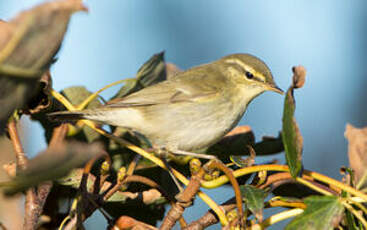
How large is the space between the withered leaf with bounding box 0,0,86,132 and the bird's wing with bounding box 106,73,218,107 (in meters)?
1.17

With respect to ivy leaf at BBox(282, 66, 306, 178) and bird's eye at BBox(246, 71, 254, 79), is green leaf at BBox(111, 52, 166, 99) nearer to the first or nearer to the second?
bird's eye at BBox(246, 71, 254, 79)

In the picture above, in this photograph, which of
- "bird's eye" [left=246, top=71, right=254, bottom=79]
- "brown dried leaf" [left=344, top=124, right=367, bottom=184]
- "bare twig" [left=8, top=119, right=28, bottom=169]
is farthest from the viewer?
"bird's eye" [left=246, top=71, right=254, bottom=79]

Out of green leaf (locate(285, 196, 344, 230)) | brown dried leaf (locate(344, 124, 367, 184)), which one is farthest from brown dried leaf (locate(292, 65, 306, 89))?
brown dried leaf (locate(344, 124, 367, 184))

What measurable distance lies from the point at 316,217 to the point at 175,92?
1.28 meters

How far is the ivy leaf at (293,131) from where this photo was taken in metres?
1.04

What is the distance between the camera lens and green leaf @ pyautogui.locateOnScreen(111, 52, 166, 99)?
1794 mm

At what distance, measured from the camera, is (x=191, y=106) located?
2.12m

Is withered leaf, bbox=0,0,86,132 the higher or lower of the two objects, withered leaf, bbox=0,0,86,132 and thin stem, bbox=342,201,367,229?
the higher

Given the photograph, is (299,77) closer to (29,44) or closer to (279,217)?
(279,217)

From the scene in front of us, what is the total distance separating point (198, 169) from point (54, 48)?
0.54 metres

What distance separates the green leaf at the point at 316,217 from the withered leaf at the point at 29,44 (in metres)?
0.70

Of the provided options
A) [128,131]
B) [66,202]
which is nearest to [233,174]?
[66,202]

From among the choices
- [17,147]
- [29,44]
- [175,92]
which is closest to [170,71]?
[175,92]

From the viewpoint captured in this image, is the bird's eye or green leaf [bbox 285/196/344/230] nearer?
green leaf [bbox 285/196/344/230]
